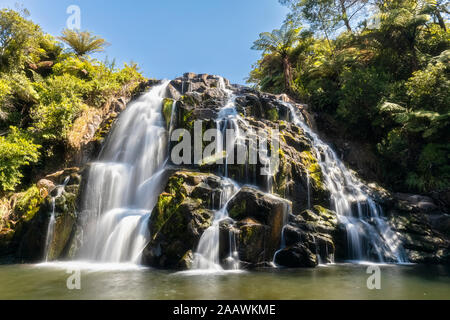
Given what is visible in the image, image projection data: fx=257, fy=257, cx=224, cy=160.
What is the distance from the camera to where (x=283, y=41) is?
17.2 meters

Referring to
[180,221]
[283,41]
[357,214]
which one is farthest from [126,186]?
[283,41]

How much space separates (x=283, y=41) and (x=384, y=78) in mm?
7292

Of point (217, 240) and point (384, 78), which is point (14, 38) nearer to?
point (217, 240)

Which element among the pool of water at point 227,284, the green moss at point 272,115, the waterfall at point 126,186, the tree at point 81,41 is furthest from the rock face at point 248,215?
the tree at point 81,41

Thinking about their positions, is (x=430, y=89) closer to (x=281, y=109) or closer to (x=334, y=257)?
(x=281, y=109)

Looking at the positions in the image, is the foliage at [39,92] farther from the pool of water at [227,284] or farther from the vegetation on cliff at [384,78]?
the vegetation on cliff at [384,78]

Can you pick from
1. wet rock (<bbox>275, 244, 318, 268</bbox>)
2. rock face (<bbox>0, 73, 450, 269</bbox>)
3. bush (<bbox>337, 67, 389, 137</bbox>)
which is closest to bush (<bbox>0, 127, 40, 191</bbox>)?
rock face (<bbox>0, 73, 450, 269</bbox>)

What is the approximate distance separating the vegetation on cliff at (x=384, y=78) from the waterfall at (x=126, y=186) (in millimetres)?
9326

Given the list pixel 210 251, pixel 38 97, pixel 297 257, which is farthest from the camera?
pixel 38 97

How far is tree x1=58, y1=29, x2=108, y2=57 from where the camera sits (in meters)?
17.0

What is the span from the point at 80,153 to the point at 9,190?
9.28 ft

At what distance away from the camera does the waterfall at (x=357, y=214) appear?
7449 millimetres
